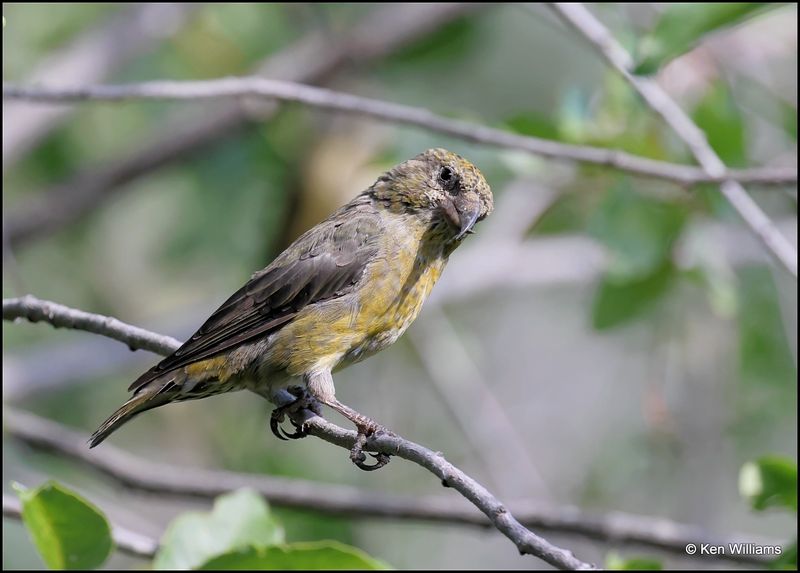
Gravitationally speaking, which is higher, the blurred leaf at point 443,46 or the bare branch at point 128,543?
the blurred leaf at point 443,46

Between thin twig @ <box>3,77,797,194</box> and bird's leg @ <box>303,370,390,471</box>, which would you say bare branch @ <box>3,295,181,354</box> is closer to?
bird's leg @ <box>303,370,390,471</box>

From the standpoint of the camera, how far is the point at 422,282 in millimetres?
3811

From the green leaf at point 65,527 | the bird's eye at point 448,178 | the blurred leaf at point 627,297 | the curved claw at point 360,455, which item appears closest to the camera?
the green leaf at point 65,527

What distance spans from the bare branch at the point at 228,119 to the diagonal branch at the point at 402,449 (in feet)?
11.3

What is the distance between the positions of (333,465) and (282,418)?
4.53 meters

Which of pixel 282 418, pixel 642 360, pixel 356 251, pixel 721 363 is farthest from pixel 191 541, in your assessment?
pixel 642 360

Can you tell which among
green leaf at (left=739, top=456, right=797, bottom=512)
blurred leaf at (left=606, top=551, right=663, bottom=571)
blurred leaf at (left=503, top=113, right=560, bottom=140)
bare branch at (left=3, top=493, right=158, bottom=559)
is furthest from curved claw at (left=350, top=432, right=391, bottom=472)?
blurred leaf at (left=503, top=113, right=560, bottom=140)

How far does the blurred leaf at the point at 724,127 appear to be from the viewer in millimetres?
4996

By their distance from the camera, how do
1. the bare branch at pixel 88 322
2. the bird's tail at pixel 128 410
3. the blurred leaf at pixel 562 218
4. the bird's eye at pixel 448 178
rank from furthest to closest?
the blurred leaf at pixel 562 218 → the bird's eye at pixel 448 178 → the bird's tail at pixel 128 410 → the bare branch at pixel 88 322

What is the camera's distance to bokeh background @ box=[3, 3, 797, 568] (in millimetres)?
5527

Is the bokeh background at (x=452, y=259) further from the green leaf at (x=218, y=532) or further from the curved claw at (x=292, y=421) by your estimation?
the green leaf at (x=218, y=532)

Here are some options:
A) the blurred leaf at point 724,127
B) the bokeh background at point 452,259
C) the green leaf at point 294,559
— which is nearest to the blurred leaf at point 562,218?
the bokeh background at point 452,259

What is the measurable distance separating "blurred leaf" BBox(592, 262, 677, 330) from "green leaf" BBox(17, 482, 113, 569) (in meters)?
3.04

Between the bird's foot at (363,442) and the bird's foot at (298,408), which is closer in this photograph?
the bird's foot at (363,442)
